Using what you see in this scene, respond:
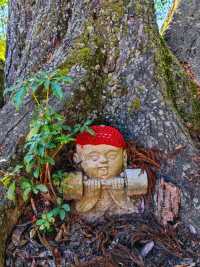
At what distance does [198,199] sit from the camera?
2.71 meters

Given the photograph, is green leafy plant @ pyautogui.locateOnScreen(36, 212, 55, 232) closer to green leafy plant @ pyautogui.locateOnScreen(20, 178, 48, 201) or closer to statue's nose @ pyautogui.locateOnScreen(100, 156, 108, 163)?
green leafy plant @ pyautogui.locateOnScreen(20, 178, 48, 201)

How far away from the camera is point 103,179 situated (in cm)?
268

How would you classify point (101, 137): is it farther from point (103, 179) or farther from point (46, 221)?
point (46, 221)

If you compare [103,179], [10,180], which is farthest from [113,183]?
[10,180]

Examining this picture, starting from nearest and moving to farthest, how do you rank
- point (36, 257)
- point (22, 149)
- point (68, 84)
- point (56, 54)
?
point (36, 257) → point (22, 149) → point (68, 84) → point (56, 54)

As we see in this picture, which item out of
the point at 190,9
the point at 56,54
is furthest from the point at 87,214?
the point at 190,9

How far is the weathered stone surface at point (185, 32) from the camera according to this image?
4.76m

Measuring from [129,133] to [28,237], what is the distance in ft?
3.10

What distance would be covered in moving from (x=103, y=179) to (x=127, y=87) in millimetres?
702

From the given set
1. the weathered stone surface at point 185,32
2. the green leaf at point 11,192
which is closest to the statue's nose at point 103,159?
the green leaf at point 11,192

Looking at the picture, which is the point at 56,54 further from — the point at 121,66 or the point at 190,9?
the point at 190,9

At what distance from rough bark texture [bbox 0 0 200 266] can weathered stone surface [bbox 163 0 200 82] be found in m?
1.40

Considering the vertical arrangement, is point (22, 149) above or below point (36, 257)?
above

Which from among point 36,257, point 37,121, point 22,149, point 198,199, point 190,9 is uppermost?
point 190,9
